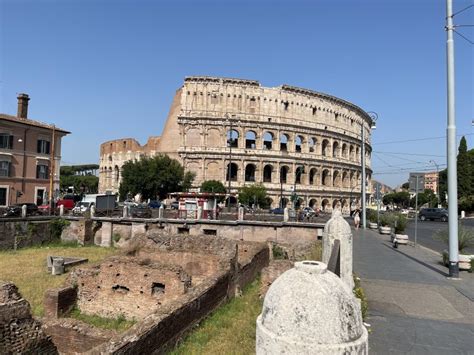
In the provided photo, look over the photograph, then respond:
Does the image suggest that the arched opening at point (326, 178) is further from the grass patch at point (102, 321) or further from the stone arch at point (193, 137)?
Answer: the grass patch at point (102, 321)

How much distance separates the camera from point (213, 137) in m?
57.8

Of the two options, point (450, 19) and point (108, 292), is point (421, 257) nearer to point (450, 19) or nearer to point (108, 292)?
point (450, 19)

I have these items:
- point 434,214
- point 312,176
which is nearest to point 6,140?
point 312,176

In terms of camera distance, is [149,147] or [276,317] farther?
[149,147]

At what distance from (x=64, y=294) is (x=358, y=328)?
1073cm

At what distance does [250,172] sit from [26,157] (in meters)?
31.7

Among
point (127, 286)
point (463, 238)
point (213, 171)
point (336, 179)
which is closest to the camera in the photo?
point (127, 286)

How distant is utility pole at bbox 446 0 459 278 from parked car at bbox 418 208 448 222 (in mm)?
36356

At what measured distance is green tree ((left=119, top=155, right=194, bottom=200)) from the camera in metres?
51.1

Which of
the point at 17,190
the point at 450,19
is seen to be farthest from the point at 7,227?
the point at 450,19

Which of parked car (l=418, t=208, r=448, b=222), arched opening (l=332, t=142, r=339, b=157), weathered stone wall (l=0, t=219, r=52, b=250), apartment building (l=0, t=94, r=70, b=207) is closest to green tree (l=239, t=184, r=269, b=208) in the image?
parked car (l=418, t=208, r=448, b=222)

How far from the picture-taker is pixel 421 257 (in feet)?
45.9

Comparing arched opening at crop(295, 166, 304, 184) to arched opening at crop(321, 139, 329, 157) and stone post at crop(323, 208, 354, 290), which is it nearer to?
arched opening at crop(321, 139, 329, 157)

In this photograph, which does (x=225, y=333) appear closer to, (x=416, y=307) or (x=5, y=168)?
(x=416, y=307)
